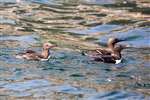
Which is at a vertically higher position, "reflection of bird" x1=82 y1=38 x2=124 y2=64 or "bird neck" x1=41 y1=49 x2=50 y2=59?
"bird neck" x1=41 y1=49 x2=50 y2=59

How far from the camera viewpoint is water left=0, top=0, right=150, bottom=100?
14312 millimetres

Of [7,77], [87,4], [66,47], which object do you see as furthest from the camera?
[87,4]

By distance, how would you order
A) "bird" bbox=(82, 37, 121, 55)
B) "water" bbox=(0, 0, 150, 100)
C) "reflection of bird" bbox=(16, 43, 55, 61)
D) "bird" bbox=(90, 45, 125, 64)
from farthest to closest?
1. "bird" bbox=(82, 37, 121, 55)
2. "bird" bbox=(90, 45, 125, 64)
3. "reflection of bird" bbox=(16, 43, 55, 61)
4. "water" bbox=(0, 0, 150, 100)

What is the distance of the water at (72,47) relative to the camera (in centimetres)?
1431

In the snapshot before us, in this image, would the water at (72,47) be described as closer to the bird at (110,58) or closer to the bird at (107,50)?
the bird at (110,58)

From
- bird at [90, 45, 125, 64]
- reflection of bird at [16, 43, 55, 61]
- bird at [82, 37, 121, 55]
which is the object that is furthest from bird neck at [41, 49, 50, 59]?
bird at [90, 45, 125, 64]

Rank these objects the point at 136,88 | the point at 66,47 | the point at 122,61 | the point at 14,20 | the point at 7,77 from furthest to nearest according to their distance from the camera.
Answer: the point at 14,20, the point at 66,47, the point at 122,61, the point at 7,77, the point at 136,88

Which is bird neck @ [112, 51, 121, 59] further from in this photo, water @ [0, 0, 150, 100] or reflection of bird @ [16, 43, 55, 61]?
reflection of bird @ [16, 43, 55, 61]

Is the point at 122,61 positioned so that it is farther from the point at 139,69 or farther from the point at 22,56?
the point at 22,56

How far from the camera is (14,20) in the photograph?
950 inches

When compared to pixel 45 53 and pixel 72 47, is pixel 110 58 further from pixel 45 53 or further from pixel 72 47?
pixel 72 47

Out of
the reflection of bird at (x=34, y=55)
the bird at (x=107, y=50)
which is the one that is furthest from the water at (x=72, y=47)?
the bird at (x=107, y=50)

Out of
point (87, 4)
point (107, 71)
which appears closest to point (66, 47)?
point (107, 71)

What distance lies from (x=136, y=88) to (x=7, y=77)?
10.1ft
